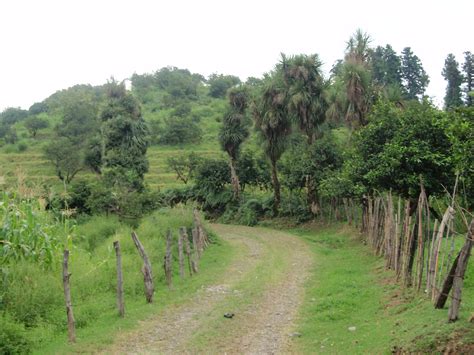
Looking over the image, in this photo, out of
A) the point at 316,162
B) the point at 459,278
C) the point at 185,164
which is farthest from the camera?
the point at 185,164

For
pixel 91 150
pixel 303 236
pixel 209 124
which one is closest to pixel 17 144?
pixel 91 150

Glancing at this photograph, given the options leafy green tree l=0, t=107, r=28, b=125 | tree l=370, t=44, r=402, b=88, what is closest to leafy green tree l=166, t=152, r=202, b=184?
A: tree l=370, t=44, r=402, b=88

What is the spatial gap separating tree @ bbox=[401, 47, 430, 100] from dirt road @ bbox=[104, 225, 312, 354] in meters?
48.8

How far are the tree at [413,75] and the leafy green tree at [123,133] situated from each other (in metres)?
41.1

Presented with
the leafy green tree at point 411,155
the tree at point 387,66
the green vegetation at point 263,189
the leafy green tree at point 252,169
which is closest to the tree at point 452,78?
the green vegetation at point 263,189

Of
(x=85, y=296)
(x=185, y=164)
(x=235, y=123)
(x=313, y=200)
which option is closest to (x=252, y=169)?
(x=235, y=123)

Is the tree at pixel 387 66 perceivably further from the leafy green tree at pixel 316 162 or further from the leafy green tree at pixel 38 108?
the leafy green tree at pixel 38 108

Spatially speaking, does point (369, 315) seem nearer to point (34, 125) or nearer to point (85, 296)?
point (85, 296)

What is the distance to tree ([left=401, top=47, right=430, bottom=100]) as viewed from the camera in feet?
195

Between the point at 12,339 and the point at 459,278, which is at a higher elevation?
→ the point at 459,278

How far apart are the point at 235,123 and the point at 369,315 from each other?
23963mm

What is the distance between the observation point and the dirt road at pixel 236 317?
845 centimetres

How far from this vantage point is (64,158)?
4503 centimetres

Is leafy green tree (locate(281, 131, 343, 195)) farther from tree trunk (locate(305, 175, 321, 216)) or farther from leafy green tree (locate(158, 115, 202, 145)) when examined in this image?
leafy green tree (locate(158, 115, 202, 145))
